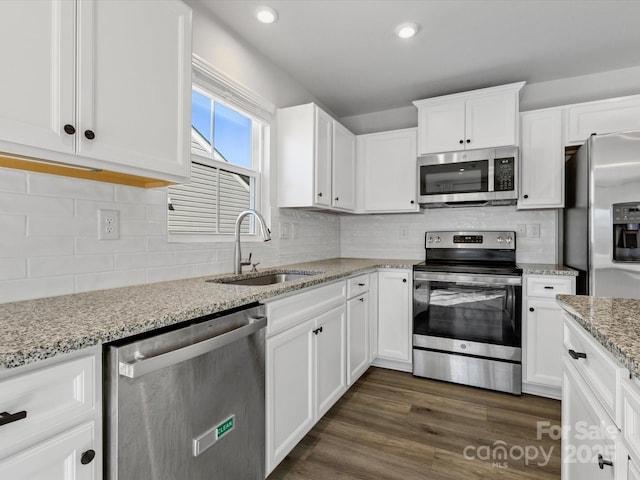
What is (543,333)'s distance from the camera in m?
2.45

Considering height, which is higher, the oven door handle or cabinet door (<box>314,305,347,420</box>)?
the oven door handle

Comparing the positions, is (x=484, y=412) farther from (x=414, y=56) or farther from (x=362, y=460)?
(x=414, y=56)

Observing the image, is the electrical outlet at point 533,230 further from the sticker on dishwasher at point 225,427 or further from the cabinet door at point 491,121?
the sticker on dishwasher at point 225,427

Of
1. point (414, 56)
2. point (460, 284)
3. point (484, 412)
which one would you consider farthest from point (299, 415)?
point (414, 56)

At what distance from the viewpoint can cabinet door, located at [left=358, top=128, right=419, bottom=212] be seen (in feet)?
10.5

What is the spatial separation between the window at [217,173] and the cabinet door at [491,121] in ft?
5.46

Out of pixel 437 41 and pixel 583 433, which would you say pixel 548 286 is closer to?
pixel 583 433

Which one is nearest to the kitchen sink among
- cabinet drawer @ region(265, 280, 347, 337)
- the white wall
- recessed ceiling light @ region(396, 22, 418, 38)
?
cabinet drawer @ region(265, 280, 347, 337)

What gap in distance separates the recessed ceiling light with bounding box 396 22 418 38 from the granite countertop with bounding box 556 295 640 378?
5.98ft

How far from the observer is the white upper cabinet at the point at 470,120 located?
2695 millimetres

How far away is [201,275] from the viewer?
78.7 inches

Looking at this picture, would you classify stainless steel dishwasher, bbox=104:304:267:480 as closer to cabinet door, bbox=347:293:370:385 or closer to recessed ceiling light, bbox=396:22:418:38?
cabinet door, bbox=347:293:370:385

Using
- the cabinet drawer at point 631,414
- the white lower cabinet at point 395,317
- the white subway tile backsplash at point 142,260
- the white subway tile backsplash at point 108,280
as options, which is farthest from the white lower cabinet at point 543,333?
the white subway tile backsplash at point 108,280

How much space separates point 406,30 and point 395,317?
2.11 metres
